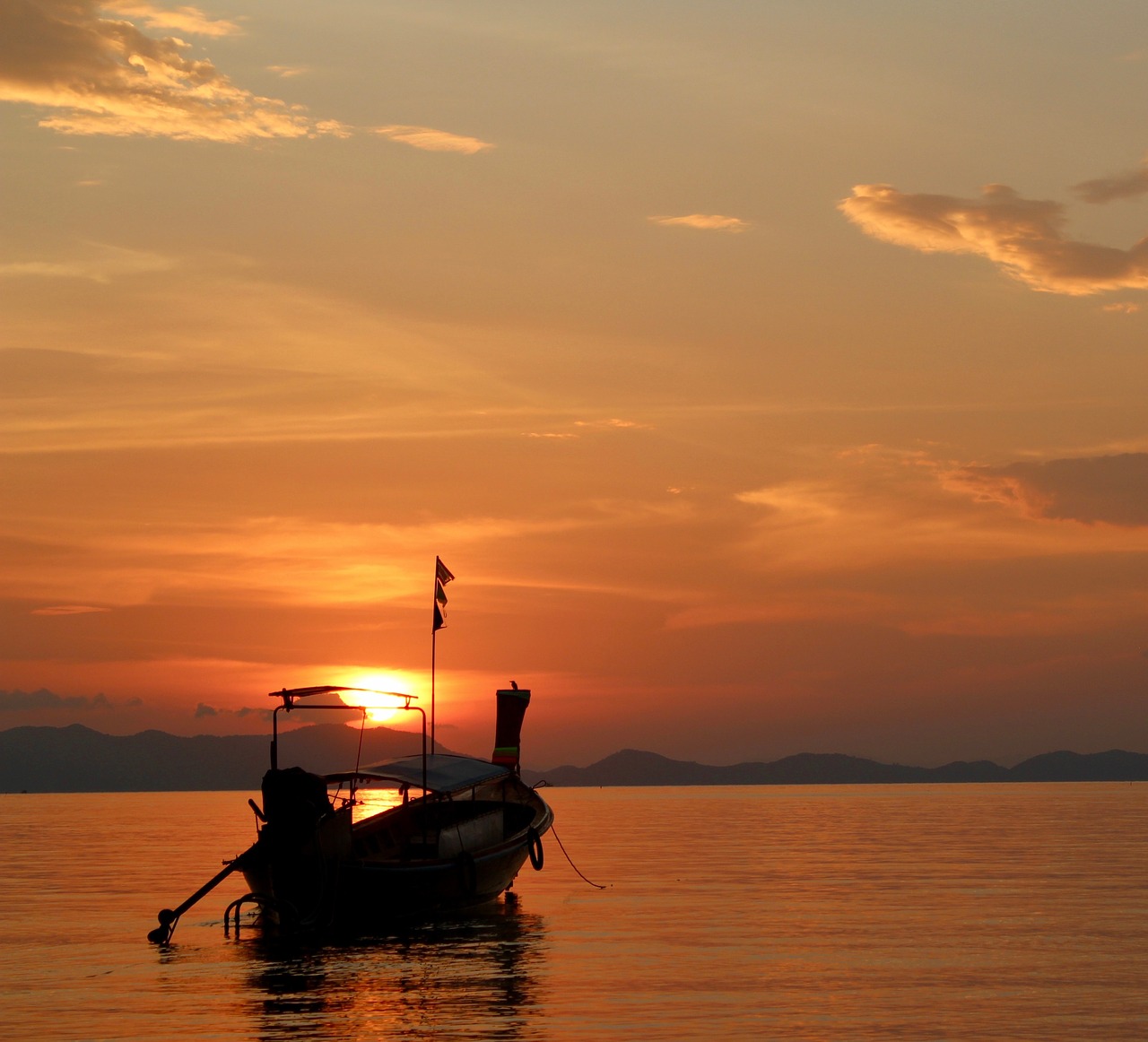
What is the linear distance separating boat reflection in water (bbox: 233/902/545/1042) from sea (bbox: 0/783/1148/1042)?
0.36 feet

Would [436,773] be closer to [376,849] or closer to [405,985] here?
[376,849]

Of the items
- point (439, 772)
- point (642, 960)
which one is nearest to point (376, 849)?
point (439, 772)

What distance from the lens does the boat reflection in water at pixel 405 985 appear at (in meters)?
31.0

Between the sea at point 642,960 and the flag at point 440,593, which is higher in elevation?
the flag at point 440,593

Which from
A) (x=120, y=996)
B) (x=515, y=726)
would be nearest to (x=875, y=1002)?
(x=120, y=996)

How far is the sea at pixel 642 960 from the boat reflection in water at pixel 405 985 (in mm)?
109

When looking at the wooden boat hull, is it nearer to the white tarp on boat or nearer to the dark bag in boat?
the dark bag in boat

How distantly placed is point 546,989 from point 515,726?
27437mm

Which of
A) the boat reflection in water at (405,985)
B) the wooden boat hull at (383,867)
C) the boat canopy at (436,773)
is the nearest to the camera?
the boat reflection in water at (405,985)

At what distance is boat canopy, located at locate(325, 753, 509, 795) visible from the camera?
51188mm

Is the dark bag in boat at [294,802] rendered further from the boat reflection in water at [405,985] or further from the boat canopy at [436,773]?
the boat canopy at [436,773]

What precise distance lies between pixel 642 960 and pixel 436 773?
47.6ft

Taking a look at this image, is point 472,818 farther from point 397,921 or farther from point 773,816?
point 773,816

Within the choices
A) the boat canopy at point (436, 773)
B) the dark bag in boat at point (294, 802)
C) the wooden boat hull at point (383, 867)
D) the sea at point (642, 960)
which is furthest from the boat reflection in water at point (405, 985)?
the boat canopy at point (436, 773)
